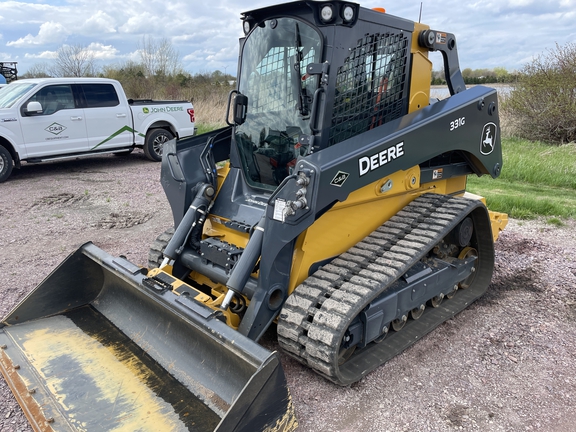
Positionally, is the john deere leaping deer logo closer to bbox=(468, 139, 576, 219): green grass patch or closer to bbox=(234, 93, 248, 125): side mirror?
bbox=(234, 93, 248, 125): side mirror

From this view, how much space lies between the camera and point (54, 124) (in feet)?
33.2

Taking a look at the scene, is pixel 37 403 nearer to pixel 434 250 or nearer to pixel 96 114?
pixel 434 250

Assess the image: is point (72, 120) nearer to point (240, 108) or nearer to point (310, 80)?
point (240, 108)

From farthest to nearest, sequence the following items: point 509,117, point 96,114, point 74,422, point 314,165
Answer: point 509,117, point 96,114, point 314,165, point 74,422

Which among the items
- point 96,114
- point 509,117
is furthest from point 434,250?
point 509,117

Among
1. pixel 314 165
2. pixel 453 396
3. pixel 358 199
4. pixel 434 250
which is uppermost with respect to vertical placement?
pixel 314 165

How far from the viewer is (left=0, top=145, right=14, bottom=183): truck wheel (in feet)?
31.8

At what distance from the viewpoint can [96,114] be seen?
35.3 ft

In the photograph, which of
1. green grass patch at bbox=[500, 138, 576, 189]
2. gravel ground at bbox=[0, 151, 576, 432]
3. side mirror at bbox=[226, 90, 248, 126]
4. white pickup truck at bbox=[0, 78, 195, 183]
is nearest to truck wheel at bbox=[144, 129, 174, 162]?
white pickup truck at bbox=[0, 78, 195, 183]

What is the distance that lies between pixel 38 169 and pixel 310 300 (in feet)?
33.4

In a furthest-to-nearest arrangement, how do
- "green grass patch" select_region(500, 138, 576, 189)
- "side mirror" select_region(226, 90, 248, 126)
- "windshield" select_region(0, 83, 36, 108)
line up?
"windshield" select_region(0, 83, 36, 108) → "green grass patch" select_region(500, 138, 576, 189) → "side mirror" select_region(226, 90, 248, 126)

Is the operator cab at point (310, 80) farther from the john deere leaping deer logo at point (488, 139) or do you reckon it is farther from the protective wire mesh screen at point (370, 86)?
the john deere leaping deer logo at point (488, 139)

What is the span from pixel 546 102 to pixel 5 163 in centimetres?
1471

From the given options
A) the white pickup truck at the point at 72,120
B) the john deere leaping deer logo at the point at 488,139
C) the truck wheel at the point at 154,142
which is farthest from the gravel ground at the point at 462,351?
the truck wheel at the point at 154,142
